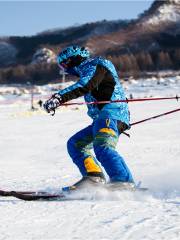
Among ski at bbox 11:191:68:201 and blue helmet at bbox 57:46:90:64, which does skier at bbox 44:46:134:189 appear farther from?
ski at bbox 11:191:68:201

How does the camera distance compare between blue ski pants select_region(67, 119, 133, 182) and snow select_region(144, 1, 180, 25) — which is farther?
snow select_region(144, 1, 180, 25)

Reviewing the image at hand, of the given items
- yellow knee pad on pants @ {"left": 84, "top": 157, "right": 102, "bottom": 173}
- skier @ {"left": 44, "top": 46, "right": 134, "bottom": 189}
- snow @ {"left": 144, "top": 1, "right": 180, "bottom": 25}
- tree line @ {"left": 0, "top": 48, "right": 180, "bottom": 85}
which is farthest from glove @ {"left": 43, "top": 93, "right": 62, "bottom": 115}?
snow @ {"left": 144, "top": 1, "right": 180, "bottom": 25}

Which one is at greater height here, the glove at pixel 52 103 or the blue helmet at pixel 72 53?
the blue helmet at pixel 72 53

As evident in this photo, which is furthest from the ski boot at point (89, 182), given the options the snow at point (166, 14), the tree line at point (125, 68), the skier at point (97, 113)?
the snow at point (166, 14)

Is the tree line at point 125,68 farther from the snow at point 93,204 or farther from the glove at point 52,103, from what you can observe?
the glove at point 52,103

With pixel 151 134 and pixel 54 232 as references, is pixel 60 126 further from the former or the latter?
pixel 54 232

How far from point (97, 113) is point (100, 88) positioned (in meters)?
0.19

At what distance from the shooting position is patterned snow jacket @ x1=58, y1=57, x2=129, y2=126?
161 inches

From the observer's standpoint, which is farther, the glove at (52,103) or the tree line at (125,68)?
the tree line at (125,68)

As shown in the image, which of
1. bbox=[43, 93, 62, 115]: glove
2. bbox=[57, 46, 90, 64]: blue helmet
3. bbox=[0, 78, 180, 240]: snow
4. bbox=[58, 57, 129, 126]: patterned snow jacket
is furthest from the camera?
bbox=[57, 46, 90, 64]: blue helmet

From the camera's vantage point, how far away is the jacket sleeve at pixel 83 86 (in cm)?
403

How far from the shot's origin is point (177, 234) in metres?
2.76

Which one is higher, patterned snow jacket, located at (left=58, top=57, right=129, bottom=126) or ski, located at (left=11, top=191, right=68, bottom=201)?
patterned snow jacket, located at (left=58, top=57, right=129, bottom=126)

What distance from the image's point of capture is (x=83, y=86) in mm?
4066
